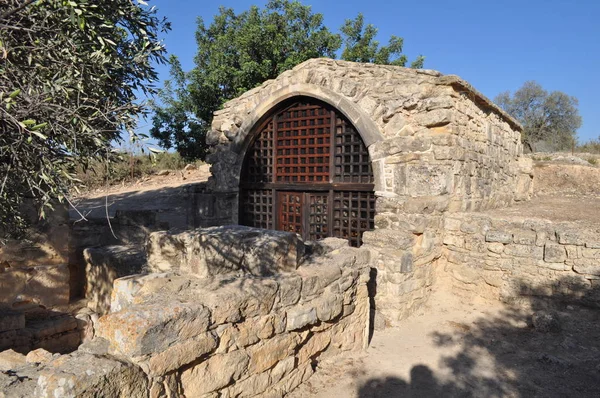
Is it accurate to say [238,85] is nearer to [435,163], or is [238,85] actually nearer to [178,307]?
[435,163]

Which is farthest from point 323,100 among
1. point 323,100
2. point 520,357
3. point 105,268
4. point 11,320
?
point 11,320

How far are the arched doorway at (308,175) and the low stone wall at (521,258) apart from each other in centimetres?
137

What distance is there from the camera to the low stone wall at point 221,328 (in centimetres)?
184

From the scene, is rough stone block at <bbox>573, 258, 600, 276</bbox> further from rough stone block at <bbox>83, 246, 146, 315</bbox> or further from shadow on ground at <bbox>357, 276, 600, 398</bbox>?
rough stone block at <bbox>83, 246, 146, 315</bbox>

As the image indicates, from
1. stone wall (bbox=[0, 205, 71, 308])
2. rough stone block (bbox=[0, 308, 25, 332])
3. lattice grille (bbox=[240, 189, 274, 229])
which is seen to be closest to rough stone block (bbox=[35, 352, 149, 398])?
rough stone block (bbox=[0, 308, 25, 332])

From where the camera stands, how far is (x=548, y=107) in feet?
74.7

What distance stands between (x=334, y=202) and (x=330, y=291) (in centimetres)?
332

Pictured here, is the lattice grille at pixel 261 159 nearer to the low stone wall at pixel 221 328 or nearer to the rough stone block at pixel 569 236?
the low stone wall at pixel 221 328

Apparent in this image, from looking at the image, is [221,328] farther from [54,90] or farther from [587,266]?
[587,266]

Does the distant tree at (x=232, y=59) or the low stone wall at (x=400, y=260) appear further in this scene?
the distant tree at (x=232, y=59)

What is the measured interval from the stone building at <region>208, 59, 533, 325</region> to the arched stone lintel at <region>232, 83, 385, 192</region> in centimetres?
2

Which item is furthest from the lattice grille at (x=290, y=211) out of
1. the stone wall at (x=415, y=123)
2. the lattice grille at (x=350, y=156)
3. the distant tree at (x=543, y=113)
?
the distant tree at (x=543, y=113)

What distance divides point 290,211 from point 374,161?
2.16m

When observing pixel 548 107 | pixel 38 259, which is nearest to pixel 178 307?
pixel 38 259
